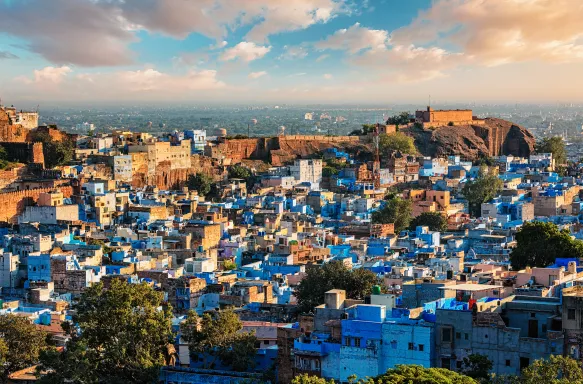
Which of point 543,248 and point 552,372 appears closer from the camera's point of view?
point 552,372

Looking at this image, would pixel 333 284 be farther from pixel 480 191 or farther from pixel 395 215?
pixel 480 191

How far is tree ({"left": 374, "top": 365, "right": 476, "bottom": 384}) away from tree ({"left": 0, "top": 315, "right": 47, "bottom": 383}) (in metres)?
7.78

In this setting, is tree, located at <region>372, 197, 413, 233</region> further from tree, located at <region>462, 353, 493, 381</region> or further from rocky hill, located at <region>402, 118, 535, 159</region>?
rocky hill, located at <region>402, 118, 535, 159</region>

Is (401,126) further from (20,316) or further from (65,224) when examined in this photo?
(20,316)

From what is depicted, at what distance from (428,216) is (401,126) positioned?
27.0m

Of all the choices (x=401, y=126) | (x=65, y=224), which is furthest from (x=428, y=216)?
(x=401, y=126)

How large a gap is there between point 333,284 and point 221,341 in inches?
151

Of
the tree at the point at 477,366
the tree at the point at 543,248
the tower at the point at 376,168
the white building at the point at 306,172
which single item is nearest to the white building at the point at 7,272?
the tree at the point at 543,248

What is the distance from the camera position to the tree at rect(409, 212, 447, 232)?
37125 millimetres

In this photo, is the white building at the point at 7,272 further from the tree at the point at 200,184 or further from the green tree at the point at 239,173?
the green tree at the point at 239,173

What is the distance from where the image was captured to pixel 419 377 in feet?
46.7

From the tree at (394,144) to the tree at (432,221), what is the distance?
59.6 feet

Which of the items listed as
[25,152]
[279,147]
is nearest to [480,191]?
[279,147]

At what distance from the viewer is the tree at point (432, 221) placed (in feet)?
122
